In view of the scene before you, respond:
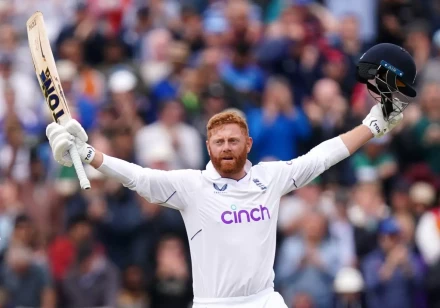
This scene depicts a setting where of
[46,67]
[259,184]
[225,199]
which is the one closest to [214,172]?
[225,199]

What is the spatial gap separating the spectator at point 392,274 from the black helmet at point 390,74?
5165 millimetres

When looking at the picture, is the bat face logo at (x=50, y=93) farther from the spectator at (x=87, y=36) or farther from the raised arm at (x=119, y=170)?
the spectator at (x=87, y=36)

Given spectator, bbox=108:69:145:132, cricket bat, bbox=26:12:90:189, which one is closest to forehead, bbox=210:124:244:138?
cricket bat, bbox=26:12:90:189

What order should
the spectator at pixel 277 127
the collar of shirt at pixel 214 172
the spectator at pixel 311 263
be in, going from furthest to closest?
the spectator at pixel 277 127 < the spectator at pixel 311 263 < the collar of shirt at pixel 214 172

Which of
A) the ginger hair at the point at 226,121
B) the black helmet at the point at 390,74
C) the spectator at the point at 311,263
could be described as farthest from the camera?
the spectator at the point at 311,263

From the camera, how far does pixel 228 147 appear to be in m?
11.8

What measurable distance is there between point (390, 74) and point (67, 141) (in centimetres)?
318

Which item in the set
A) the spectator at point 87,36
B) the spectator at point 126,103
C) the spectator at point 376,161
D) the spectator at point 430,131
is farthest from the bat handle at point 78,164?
the spectator at point 87,36

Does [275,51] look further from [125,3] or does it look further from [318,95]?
[125,3]

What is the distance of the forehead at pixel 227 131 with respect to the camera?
38.9 ft

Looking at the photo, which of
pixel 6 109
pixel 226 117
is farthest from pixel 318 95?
pixel 226 117

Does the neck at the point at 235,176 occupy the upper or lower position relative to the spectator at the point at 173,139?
lower

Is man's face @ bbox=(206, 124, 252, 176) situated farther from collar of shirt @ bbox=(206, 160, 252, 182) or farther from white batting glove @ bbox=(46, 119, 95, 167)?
white batting glove @ bbox=(46, 119, 95, 167)

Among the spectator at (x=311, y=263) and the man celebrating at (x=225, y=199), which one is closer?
the man celebrating at (x=225, y=199)
